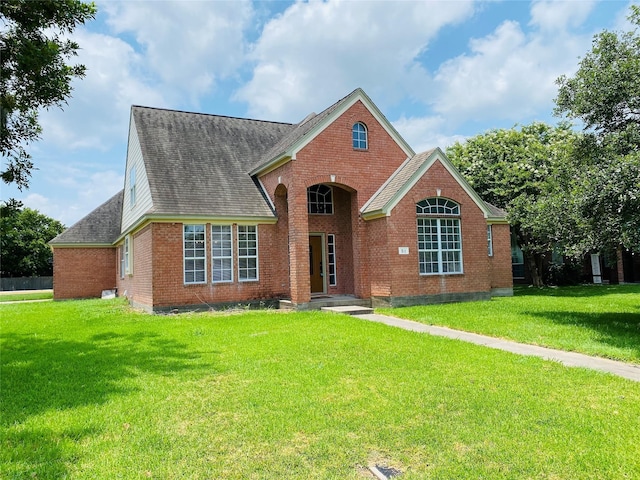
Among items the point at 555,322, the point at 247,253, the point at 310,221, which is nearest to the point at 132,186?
the point at 247,253

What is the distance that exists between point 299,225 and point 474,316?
6.42m

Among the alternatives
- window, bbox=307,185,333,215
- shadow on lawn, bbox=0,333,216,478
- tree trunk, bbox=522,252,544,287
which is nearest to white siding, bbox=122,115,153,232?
window, bbox=307,185,333,215

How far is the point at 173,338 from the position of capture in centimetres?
1011

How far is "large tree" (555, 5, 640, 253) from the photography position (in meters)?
8.83

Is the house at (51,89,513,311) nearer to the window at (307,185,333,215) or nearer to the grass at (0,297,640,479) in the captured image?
the window at (307,185,333,215)

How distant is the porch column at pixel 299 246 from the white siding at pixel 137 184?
508cm

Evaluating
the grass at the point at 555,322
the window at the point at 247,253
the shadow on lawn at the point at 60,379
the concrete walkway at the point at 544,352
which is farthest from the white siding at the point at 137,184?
the concrete walkway at the point at 544,352

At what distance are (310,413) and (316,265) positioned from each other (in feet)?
42.9

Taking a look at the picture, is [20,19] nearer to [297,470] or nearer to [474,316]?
[297,470]

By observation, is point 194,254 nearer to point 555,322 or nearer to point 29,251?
point 555,322

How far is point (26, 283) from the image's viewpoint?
45906 mm

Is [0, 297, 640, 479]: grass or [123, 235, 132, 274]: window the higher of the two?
[123, 235, 132, 274]: window

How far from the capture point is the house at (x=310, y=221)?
15195mm

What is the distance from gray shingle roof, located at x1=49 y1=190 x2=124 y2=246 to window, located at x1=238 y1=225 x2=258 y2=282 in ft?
40.1
